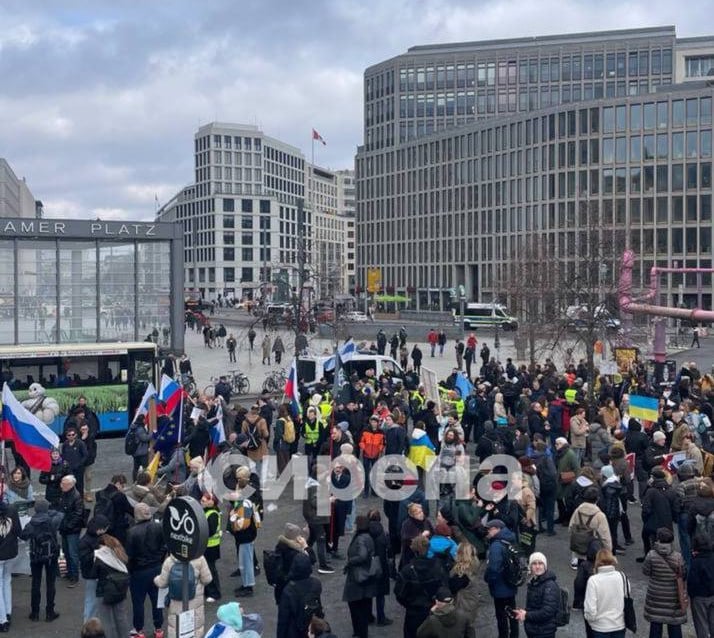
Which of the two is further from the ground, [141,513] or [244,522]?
[141,513]

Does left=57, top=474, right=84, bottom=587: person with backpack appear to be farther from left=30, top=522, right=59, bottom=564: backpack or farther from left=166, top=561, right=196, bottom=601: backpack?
left=166, top=561, right=196, bottom=601: backpack

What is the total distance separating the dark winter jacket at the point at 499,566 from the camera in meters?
9.51

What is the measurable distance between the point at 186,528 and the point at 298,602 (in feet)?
7.08

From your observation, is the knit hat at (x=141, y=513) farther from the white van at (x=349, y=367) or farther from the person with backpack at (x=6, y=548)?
the white van at (x=349, y=367)

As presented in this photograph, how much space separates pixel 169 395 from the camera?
690 inches

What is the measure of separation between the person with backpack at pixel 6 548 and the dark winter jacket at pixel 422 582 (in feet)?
14.7

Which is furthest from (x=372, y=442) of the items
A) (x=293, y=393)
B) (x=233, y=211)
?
(x=233, y=211)

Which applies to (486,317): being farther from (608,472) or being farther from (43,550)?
(43,550)

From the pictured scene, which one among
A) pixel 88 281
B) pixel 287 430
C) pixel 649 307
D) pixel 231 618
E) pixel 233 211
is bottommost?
pixel 231 618

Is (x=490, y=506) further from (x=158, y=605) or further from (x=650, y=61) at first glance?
(x=650, y=61)

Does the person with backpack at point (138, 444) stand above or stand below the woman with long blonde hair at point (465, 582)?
above

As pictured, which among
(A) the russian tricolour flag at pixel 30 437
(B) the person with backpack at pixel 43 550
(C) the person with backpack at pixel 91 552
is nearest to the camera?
(C) the person with backpack at pixel 91 552

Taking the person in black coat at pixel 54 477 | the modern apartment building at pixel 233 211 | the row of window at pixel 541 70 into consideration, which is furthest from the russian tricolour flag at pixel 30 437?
the modern apartment building at pixel 233 211

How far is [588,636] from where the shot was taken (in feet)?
29.9
